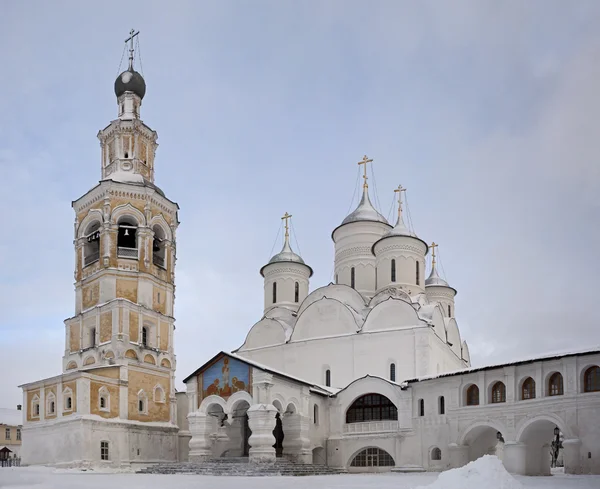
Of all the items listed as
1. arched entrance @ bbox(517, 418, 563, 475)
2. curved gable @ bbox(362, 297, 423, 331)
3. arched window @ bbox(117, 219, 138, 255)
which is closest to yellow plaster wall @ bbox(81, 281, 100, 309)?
arched window @ bbox(117, 219, 138, 255)

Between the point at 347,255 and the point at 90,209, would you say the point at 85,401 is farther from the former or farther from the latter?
the point at 347,255

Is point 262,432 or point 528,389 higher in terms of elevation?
point 528,389

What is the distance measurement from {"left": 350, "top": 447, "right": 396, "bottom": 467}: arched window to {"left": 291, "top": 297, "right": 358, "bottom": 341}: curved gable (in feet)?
19.7

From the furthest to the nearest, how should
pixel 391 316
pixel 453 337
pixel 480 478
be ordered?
1. pixel 453 337
2. pixel 391 316
3. pixel 480 478

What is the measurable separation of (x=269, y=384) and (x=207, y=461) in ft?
12.1

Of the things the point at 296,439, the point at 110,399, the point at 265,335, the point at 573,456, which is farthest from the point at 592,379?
the point at 110,399

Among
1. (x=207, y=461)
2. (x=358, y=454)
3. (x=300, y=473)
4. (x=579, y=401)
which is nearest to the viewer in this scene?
(x=579, y=401)

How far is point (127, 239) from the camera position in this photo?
3331 centimetres

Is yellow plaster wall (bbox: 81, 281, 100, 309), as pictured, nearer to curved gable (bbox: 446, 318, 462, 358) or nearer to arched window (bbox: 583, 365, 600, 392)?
curved gable (bbox: 446, 318, 462, 358)

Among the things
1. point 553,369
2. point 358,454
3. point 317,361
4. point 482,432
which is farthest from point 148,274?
point 553,369

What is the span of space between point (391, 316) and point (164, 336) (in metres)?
11.1

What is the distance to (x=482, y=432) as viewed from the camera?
79.8 ft

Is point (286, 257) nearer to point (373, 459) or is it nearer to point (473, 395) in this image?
point (373, 459)

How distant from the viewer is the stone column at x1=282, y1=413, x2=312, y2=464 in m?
25.7
